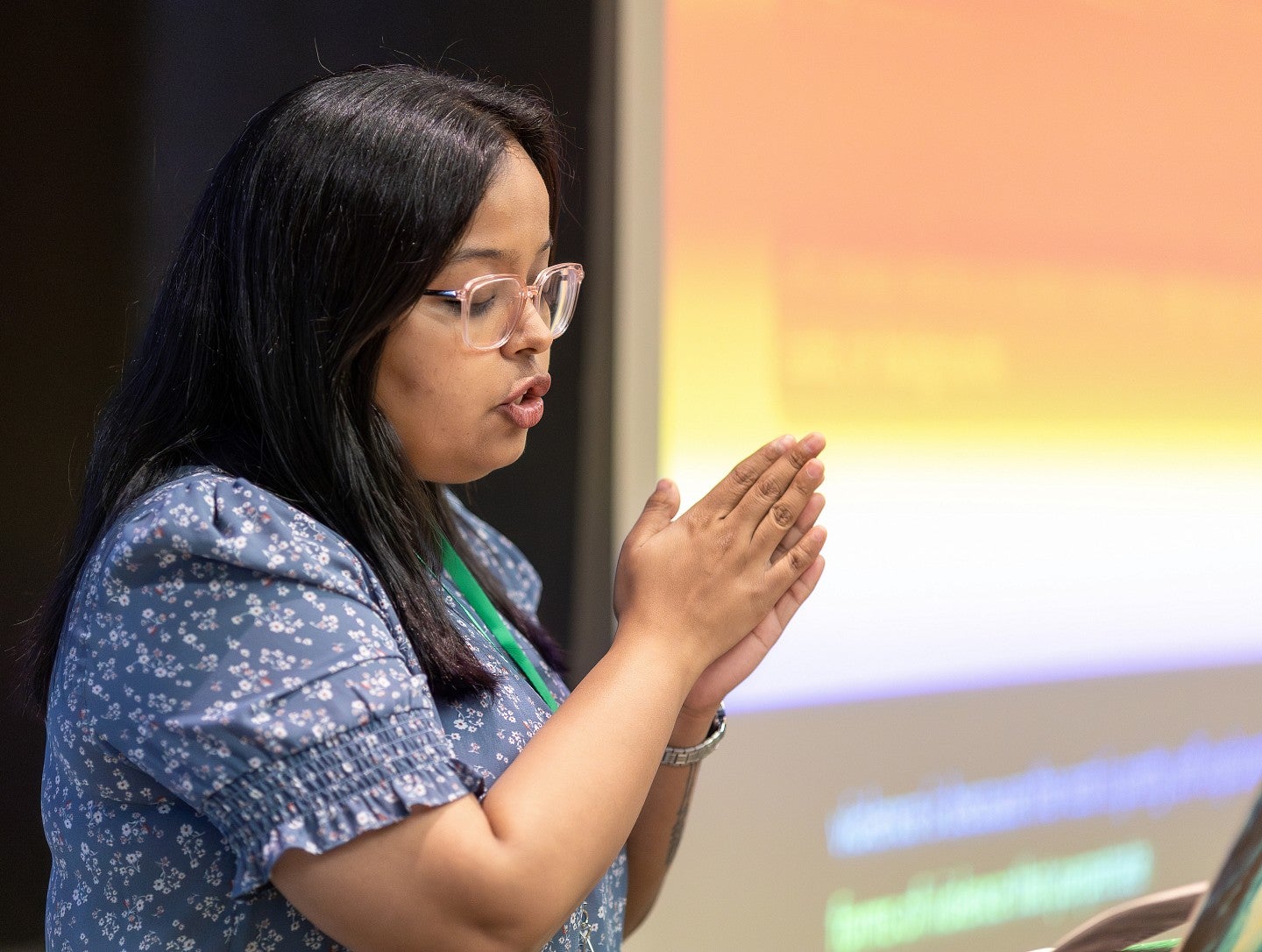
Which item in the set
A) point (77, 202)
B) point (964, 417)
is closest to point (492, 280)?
point (77, 202)

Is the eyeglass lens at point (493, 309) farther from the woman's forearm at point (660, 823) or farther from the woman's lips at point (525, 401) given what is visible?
the woman's forearm at point (660, 823)

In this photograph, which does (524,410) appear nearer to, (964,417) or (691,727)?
(691,727)

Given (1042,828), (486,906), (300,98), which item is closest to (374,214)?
(300,98)

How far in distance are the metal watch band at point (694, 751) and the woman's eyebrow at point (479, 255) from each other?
1.60 feet

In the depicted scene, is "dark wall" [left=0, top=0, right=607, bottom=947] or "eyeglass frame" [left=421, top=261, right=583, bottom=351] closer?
"eyeglass frame" [left=421, top=261, right=583, bottom=351]

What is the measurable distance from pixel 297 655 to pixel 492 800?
154 mm

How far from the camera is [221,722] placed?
2.36 ft

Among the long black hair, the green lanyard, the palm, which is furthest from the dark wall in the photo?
the palm

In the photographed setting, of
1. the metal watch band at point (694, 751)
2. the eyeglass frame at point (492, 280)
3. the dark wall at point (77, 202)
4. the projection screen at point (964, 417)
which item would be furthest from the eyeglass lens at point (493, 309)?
the projection screen at point (964, 417)

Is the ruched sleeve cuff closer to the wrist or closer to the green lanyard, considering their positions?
the green lanyard

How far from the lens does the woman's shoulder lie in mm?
757

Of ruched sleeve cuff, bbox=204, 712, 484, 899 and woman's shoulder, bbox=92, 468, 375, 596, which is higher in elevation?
woman's shoulder, bbox=92, 468, 375, 596

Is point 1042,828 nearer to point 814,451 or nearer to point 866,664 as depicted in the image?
point 866,664

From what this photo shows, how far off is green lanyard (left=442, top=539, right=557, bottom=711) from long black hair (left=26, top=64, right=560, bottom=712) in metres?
0.12
